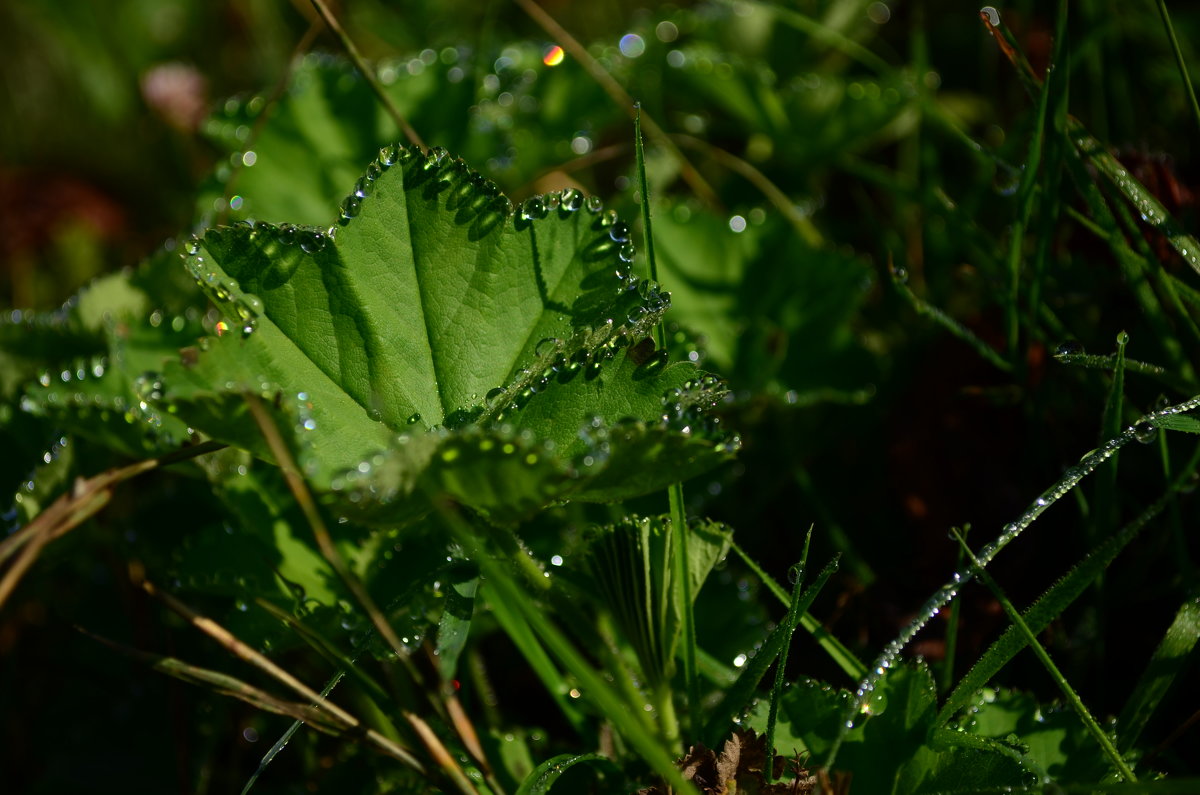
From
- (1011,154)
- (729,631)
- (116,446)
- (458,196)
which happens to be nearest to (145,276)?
(116,446)

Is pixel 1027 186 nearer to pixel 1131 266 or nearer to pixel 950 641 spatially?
pixel 1131 266

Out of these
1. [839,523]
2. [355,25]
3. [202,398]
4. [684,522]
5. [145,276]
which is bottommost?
[839,523]

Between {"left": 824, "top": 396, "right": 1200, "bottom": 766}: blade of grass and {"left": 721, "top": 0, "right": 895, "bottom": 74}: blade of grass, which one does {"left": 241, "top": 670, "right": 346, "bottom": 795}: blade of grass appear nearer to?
{"left": 824, "top": 396, "right": 1200, "bottom": 766}: blade of grass

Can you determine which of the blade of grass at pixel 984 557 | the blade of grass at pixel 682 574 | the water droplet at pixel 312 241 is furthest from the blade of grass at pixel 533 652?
the water droplet at pixel 312 241

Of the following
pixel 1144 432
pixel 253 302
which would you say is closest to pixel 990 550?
pixel 1144 432

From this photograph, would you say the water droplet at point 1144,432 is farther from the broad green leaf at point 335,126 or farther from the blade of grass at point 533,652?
the broad green leaf at point 335,126

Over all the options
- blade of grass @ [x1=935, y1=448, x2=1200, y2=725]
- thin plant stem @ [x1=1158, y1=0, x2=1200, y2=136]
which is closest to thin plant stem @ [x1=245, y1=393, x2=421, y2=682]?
blade of grass @ [x1=935, y1=448, x2=1200, y2=725]

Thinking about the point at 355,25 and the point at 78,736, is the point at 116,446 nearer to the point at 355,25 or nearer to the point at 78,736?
the point at 78,736
